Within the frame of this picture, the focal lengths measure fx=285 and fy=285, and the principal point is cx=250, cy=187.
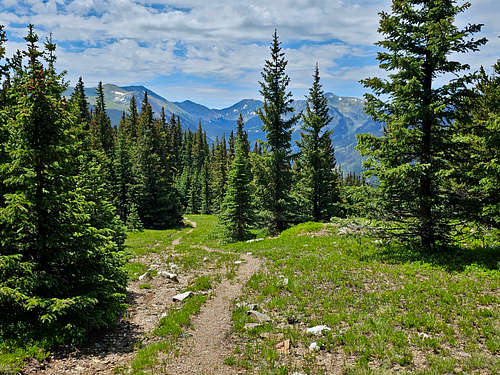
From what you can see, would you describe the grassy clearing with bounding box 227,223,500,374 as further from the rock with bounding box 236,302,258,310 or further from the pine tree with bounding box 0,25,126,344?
the pine tree with bounding box 0,25,126,344

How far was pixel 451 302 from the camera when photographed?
367 inches

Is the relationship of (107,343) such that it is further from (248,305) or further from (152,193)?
(152,193)

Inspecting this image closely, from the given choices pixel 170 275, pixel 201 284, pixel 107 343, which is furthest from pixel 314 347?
pixel 170 275

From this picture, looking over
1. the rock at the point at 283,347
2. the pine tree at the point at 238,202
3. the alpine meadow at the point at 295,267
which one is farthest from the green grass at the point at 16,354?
the pine tree at the point at 238,202

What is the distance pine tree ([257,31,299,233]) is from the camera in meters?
28.0

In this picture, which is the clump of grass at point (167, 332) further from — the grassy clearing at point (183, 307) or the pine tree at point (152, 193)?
the pine tree at point (152, 193)

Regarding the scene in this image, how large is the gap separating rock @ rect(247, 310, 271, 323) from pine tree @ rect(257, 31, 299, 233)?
18132mm

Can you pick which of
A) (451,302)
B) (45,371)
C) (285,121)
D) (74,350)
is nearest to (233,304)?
(74,350)

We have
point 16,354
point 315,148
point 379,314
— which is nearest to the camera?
point 16,354

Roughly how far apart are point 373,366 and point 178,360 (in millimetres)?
5027

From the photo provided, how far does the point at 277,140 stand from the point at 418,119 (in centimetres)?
1610

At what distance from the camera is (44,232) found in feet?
27.4

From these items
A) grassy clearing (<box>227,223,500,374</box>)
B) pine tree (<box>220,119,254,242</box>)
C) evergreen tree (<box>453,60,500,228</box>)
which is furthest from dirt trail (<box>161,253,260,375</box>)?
pine tree (<box>220,119,254,242</box>)

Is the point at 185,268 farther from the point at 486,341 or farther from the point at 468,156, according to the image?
the point at 468,156
